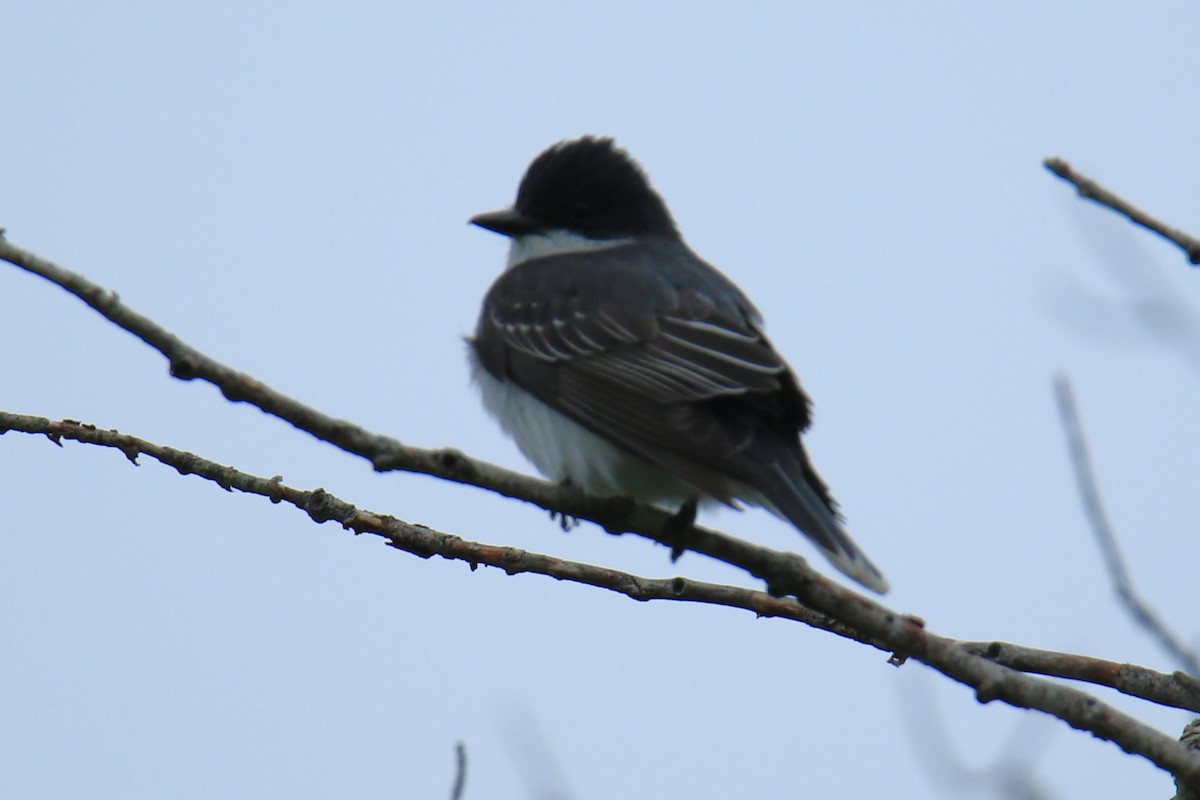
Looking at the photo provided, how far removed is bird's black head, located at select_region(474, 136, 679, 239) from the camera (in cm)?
771

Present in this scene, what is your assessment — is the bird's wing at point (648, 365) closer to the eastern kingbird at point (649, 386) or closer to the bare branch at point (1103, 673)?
the eastern kingbird at point (649, 386)

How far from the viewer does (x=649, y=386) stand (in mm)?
5473

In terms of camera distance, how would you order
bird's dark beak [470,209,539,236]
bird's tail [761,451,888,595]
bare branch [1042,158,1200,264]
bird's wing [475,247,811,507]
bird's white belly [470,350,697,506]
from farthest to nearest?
bird's dark beak [470,209,539,236] < bird's white belly [470,350,697,506] < bird's wing [475,247,811,507] < bird's tail [761,451,888,595] < bare branch [1042,158,1200,264]

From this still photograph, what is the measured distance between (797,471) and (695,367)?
63 centimetres

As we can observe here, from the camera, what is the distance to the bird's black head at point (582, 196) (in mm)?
7711

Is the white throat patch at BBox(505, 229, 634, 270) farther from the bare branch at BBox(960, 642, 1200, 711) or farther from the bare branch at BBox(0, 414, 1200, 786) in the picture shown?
the bare branch at BBox(960, 642, 1200, 711)

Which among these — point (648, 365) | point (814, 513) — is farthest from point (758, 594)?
point (648, 365)

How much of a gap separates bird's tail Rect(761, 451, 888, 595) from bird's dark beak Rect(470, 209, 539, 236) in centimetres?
273

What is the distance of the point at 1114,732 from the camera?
323cm

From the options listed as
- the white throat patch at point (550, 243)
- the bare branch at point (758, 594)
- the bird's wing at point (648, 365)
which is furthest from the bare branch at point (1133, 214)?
the white throat patch at point (550, 243)

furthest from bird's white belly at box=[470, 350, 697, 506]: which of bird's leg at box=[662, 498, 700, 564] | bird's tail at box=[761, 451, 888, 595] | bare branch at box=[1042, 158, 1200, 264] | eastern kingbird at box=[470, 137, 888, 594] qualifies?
bare branch at box=[1042, 158, 1200, 264]

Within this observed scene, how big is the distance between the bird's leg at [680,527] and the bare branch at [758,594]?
109mm

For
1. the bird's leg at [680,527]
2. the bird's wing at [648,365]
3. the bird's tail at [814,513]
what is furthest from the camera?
the bird's wing at [648,365]

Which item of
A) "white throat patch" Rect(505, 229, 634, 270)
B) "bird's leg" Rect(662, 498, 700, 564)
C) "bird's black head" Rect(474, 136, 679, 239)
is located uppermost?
"bird's black head" Rect(474, 136, 679, 239)
